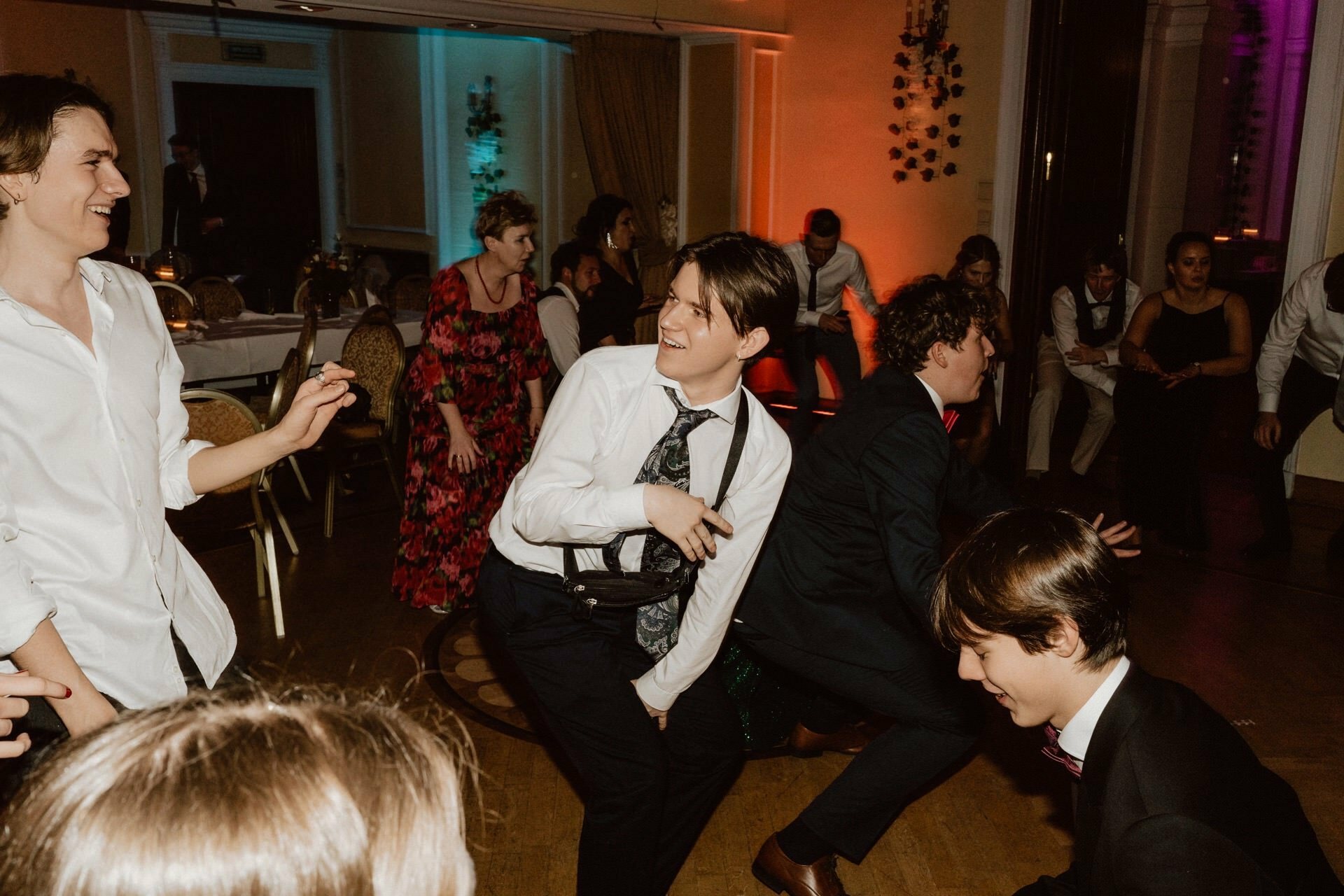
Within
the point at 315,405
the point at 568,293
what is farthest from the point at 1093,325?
the point at 315,405

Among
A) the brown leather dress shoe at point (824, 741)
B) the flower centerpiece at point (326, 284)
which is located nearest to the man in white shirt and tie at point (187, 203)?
the flower centerpiece at point (326, 284)

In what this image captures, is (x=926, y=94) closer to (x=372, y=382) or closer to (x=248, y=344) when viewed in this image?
(x=372, y=382)

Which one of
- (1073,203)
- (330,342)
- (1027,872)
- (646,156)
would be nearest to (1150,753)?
(1027,872)

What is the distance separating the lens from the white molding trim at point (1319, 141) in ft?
19.5

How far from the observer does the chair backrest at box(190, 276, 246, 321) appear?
6.35 m

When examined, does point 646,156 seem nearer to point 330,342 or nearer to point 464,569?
point 330,342

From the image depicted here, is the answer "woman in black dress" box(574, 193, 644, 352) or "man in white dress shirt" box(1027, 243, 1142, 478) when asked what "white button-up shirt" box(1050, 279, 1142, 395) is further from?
"woman in black dress" box(574, 193, 644, 352)

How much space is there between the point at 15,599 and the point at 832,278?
5480mm

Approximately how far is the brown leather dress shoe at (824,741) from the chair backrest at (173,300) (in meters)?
3.88

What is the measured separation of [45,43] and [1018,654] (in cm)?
943

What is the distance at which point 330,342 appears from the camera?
605 centimetres

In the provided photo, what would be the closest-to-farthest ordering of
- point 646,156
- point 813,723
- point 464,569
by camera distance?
1. point 813,723
2. point 464,569
3. point 646,156

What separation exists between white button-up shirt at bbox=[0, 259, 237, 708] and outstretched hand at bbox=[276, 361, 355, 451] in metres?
0.22

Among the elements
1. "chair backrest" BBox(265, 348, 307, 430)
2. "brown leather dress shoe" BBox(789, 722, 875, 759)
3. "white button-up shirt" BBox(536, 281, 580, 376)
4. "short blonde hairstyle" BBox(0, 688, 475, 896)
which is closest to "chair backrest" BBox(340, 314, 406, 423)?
"white button-up shirt" BBox(536, 281, 580, 376)
